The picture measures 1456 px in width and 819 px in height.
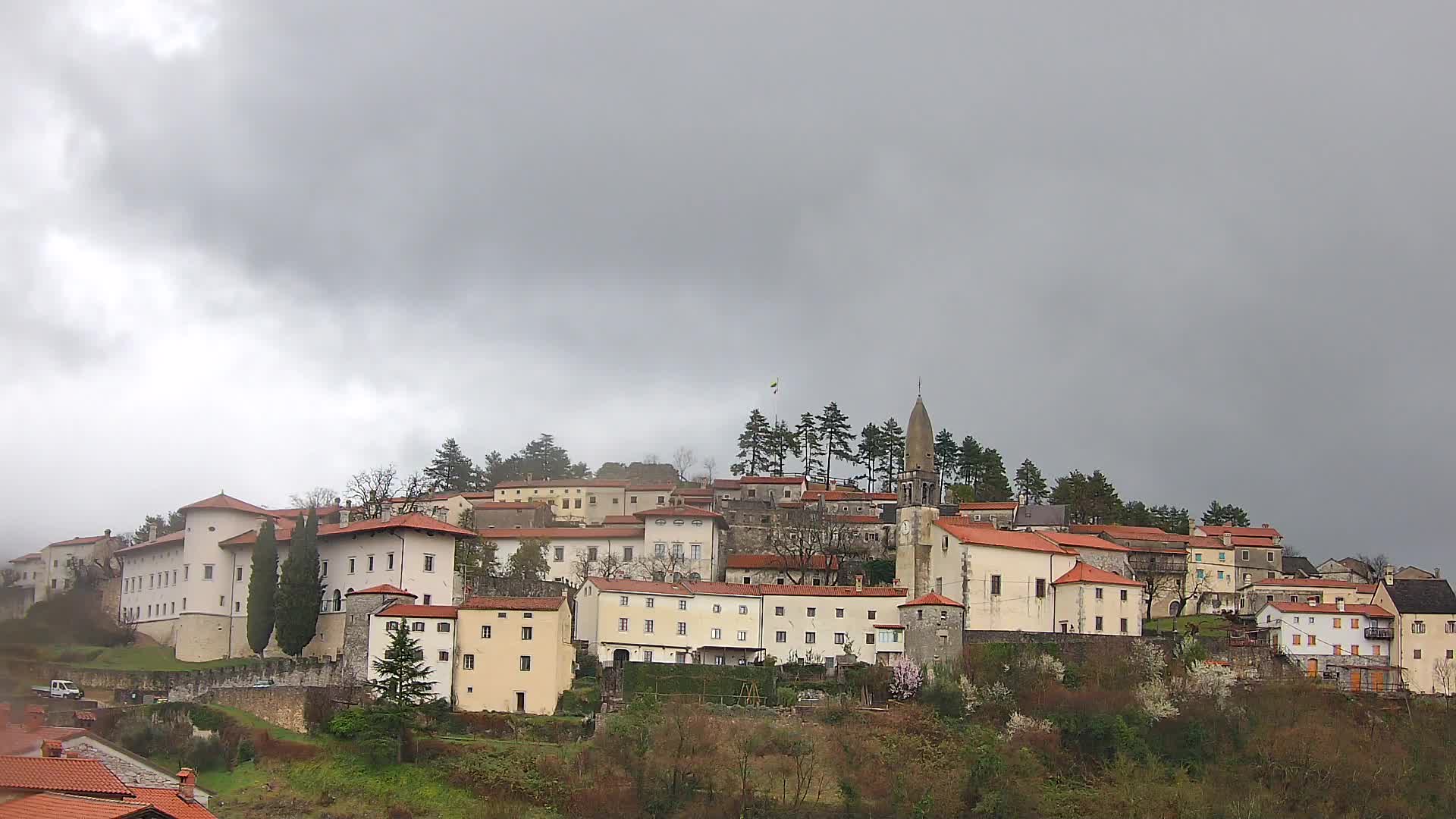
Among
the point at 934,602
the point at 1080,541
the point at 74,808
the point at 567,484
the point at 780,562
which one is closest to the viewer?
the point at 74,808

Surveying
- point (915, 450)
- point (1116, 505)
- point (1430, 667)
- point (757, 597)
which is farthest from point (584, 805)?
point (1116, 505)

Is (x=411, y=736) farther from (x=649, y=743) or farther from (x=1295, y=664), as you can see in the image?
(x=1295, y=664)


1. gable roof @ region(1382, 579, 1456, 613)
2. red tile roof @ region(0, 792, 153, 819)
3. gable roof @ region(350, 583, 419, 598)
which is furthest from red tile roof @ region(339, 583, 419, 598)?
gable roof @ region(1382, 579, 1456, 613)

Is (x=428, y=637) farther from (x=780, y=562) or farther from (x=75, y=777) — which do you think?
(x=75, y=777)

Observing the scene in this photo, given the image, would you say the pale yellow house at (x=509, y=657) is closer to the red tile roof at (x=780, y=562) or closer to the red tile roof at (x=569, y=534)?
the red tile roof at (x=569, y=534)

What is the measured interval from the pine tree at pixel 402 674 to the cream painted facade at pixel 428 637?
194cm

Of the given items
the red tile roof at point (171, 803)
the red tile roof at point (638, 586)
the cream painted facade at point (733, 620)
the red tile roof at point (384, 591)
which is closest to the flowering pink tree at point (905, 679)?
the cream painted facade at point (733, 620)

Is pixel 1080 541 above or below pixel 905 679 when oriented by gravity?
above

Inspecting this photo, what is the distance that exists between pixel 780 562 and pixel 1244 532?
138 ft

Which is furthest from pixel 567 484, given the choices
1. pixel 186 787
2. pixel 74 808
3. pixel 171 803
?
pixel 74 808

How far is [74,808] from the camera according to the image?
21031mm

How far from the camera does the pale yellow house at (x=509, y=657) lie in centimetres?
5878

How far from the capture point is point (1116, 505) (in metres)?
107

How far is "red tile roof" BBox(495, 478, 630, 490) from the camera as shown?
347 ft
